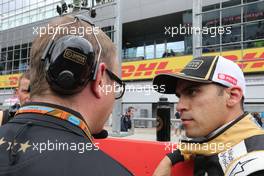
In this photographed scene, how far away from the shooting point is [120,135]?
582cm

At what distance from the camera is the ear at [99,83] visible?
1169mm

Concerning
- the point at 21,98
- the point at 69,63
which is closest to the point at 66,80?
the point at 69,63

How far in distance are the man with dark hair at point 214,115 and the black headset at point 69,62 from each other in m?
0.76

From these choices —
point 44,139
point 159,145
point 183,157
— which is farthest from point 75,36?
point 159,145

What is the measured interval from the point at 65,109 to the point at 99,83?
18 cm

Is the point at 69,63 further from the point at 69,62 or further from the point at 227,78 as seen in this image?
the point at 227,78

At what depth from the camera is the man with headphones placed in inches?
37.3

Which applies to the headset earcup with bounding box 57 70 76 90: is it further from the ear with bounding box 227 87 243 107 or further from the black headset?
the ear with bounding box 227 87 243 107

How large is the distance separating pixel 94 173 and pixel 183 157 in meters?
1.14

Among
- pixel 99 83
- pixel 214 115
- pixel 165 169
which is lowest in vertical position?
pixel 165 169

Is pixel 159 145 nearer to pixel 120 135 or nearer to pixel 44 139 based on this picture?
pixel 44 139

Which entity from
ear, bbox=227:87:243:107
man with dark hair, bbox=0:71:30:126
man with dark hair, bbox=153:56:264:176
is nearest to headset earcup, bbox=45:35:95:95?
man with dark hair, bbox=153:56:264:176

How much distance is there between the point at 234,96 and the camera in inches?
69.3

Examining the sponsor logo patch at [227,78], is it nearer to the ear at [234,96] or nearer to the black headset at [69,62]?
the ear at [234,96]
